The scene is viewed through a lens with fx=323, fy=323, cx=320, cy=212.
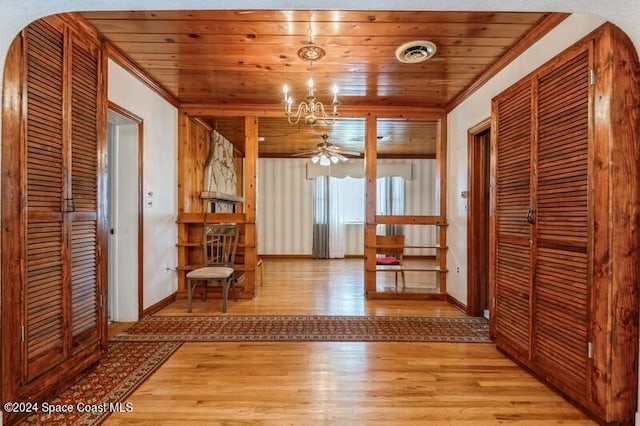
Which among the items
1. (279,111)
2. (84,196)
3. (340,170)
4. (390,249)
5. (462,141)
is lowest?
(390,249)

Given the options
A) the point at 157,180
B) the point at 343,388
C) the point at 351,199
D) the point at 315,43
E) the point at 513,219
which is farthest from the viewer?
the point at 351,199

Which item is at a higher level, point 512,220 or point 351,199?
point 351,199

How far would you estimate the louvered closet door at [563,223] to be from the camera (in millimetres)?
1804

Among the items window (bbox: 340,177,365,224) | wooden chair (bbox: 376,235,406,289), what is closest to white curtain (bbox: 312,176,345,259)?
window (bbox: 340,177,365,224)

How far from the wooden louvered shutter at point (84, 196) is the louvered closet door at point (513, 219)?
303 cm

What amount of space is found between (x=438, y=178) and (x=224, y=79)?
291cm

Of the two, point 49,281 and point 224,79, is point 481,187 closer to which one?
point 224,79

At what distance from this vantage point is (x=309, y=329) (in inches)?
120

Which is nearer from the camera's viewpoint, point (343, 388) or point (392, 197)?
point (343, 388)

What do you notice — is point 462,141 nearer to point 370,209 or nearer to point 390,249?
point 370,209

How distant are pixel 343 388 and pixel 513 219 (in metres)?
1.73

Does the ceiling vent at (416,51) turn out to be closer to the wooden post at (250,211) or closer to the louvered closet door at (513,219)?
the louvered closet door at (513,219)

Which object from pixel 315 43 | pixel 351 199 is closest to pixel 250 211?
pixel 315 43

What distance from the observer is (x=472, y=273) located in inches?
140
